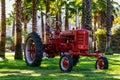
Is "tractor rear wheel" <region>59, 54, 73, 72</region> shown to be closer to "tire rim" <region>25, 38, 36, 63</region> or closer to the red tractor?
the red tractor

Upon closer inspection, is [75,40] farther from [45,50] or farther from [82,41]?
[45,50]

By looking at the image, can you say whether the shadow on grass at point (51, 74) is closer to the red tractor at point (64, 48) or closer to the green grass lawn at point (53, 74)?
the green grass lawn at point (53, 74)

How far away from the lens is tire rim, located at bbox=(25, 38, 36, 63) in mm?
19136

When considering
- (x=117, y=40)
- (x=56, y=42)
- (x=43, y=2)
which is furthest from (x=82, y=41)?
(x=117, y=40)

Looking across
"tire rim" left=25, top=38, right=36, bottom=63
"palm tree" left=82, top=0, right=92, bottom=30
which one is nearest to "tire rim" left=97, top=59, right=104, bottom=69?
"tire rim" left=25, top=38, right=36, bottom=63

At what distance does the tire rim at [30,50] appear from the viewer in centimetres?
1914

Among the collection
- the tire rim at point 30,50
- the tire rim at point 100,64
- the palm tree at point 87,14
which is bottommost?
the tire rim at point 100,64

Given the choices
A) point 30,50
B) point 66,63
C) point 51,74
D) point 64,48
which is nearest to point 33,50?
point 30,50

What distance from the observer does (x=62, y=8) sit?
57.1 meters

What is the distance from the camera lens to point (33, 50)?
19.2 m

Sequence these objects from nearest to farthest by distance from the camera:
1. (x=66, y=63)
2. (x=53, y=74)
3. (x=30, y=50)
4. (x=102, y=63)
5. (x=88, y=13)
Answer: (x=53, y=74)
(x=66, y=63)
(x=102, y=63)
(x=30, y=50)
(x=88, y=13)

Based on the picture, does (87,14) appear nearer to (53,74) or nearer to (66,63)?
(66,63)

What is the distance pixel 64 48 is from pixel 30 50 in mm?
2275

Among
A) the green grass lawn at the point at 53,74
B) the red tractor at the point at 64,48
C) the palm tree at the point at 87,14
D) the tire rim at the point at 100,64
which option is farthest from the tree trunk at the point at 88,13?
the tire rim at the point at 100,64
